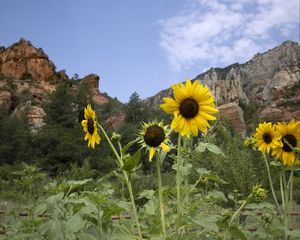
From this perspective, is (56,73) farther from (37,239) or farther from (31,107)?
(37,239)

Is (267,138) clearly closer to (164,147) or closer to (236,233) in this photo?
(236,233)

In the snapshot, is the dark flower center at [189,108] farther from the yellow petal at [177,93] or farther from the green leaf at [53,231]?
the green leaf at [53,231]

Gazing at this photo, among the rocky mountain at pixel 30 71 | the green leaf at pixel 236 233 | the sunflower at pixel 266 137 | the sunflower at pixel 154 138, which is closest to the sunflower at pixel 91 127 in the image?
the sunflower at pixel 154 138

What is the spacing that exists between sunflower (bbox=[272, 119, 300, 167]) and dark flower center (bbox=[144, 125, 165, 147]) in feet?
3.46

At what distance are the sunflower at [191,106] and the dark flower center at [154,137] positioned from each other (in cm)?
11

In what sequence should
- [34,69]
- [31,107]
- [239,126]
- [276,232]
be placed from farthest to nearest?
[34,69], [239,126], [31,107], [276,232]

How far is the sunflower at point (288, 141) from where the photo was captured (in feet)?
8.53

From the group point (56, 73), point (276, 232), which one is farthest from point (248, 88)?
point (276, 232)

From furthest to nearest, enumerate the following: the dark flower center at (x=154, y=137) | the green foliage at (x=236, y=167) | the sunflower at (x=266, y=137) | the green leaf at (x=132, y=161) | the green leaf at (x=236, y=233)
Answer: the green foliage at (x=236, y=167) → the sunflower at (x=266, y=137) → the green leaf at (x=236, y=233) → the dark flower center at (x=154, y=137) → the green leaf at (x=132, y=161)

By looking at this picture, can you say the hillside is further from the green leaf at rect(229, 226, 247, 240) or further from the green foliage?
the green leaf at rect(229, 226, 247, 240)

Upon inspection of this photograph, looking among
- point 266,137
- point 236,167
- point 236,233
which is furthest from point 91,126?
point 236,167

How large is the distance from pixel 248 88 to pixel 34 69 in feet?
141

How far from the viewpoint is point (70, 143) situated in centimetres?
2734

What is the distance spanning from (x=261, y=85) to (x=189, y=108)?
8018 cm
